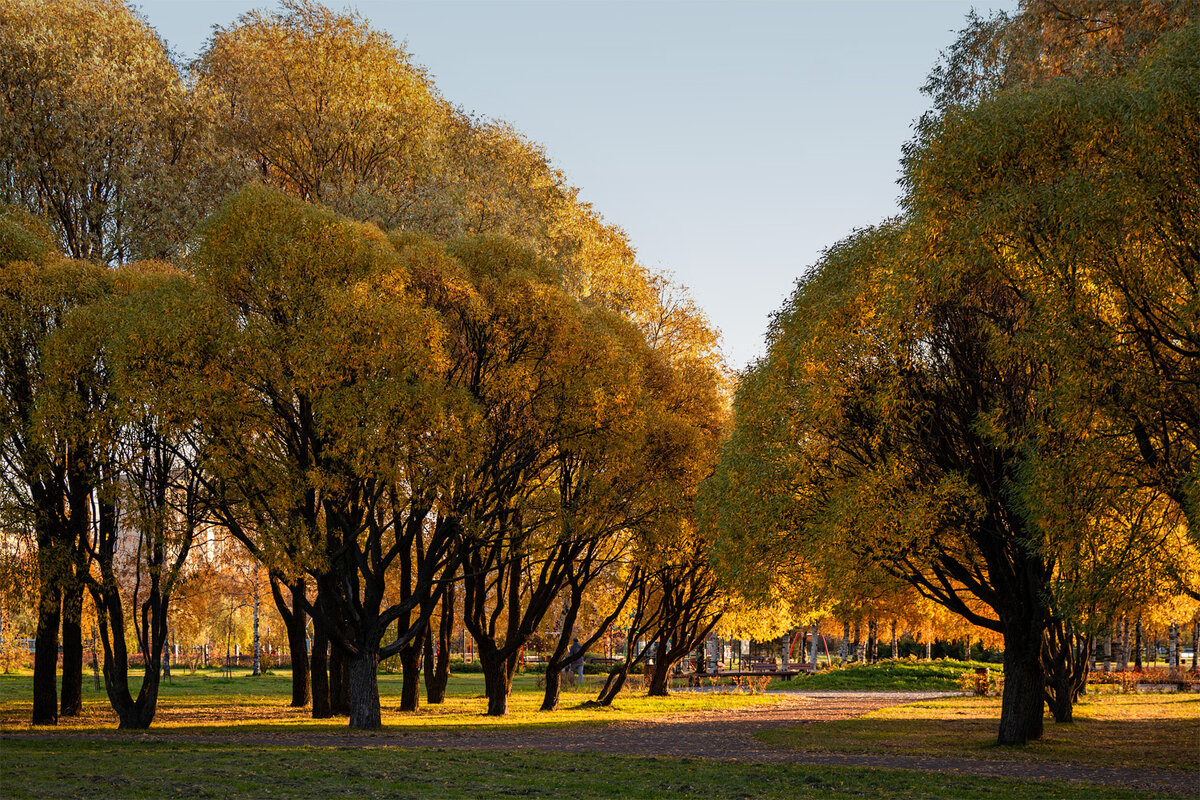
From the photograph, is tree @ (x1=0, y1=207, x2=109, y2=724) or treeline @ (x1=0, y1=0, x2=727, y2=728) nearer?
treeline @ (x1=0, y1=0, x2=727, y2=728)

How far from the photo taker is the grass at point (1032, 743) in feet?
74.2

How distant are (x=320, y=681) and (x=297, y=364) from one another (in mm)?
12801

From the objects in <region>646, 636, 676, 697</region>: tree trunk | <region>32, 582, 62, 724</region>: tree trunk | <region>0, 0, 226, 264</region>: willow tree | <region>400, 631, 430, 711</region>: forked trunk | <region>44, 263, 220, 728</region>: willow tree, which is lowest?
<region>646, 636, 676, 697</region>: tree trunk

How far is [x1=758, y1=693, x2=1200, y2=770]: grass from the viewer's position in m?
22.6

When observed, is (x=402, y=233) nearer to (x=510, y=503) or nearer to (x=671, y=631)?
(x=510, y=503)

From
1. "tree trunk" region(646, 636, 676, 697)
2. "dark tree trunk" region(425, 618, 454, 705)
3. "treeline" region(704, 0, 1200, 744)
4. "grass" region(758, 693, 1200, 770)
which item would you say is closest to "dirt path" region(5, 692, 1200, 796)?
"grass" region(758, 693, 1200, 770)

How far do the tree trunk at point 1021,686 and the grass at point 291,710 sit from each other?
12.4 m

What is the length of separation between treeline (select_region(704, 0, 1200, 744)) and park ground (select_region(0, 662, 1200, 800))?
2900 millimetres

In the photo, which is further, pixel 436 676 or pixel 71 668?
pixel 436 676

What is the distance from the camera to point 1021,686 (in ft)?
83.3

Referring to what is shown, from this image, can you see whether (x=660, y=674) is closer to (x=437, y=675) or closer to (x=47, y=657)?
(x=437, y=675)

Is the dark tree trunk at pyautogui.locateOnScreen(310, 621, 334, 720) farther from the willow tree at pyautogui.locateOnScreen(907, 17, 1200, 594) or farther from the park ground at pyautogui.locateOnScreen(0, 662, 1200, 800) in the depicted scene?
the willow tree at pyautogui.locateOnScreen(907, 17, 1200, 594)

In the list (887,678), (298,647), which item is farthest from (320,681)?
(887,678)

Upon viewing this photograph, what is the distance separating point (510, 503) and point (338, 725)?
862 centimetres
